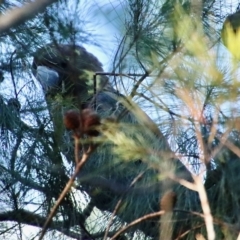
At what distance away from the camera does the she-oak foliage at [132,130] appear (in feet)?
3.91

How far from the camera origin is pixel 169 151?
4.68 feet

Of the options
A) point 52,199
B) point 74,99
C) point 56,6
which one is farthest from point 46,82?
point 56,6

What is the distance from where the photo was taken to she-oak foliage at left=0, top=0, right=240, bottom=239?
3.91ft

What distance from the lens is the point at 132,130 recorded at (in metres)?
1.35

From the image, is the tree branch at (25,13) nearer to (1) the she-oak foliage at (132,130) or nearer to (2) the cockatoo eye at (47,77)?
(1) the she-oak foliage at (132,130)

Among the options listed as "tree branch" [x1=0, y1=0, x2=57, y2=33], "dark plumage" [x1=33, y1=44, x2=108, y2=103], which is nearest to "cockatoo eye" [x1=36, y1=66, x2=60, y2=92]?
"dark plumage" [x1=33, y1=44, x2=108, y2=103]

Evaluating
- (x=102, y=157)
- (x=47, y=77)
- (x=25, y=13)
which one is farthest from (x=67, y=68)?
(x=25, y=13)

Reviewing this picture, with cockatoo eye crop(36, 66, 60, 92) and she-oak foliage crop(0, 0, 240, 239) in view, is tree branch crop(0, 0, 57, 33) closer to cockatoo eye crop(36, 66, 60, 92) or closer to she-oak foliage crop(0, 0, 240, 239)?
she-oak foliage crop(0, 0, 240, 239)

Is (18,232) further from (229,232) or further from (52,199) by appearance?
(229,232)

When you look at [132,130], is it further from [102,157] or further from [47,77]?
[47,77]

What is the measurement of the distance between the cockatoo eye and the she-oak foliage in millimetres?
20

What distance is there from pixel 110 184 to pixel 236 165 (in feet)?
1.09

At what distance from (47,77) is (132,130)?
0.72 m

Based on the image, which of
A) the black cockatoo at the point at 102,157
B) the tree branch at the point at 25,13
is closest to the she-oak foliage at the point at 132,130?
the black cockatoo at the point at 102,157
